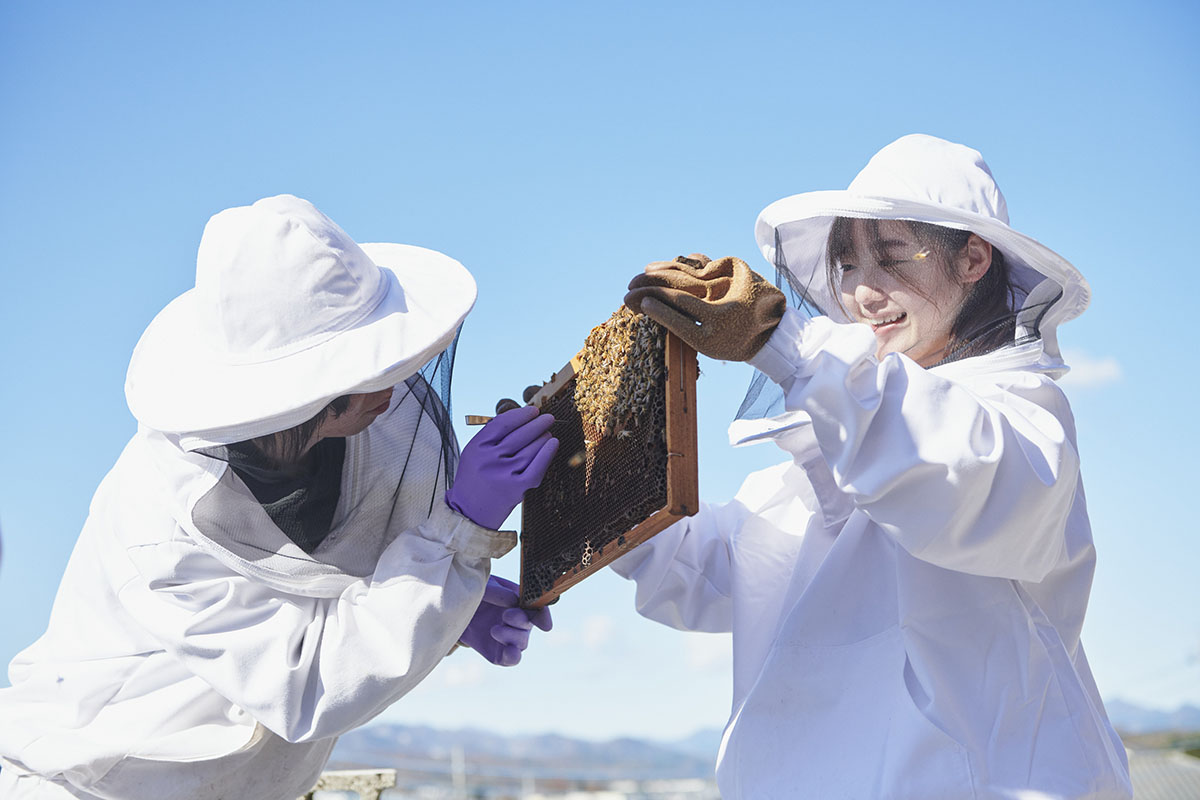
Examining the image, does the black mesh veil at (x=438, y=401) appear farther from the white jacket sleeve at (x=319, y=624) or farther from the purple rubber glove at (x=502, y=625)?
the purple rubber glove at (x=502, y=625)

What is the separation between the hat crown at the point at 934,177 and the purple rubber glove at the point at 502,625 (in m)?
1.89

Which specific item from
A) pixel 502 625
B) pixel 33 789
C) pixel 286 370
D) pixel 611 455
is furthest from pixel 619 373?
pixel 33 789

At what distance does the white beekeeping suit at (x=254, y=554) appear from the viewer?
287 centimetres

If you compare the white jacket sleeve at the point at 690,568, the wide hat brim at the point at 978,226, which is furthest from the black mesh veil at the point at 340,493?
the wide hat brim at the point at 978,226

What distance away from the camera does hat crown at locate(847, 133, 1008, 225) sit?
295cm

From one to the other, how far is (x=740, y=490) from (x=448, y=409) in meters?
1.16

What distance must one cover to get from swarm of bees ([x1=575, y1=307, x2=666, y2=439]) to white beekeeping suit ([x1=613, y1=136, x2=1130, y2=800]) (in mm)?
334

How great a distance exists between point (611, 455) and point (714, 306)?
71 centimetres

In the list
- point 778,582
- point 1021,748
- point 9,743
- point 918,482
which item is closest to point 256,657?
point 9,743

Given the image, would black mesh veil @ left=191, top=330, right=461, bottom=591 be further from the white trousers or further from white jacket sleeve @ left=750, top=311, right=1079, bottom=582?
white jacket sleeve @ left=750, top=311, right=1079, bottom=582

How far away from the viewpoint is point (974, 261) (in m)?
3.09

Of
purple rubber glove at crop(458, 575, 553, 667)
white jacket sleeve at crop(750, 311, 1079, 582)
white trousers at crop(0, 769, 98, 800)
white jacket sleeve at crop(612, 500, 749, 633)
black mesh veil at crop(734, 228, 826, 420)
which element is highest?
black mesh veil at crop(734, 228, 826, 420)

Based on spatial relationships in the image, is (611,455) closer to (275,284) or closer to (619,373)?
(619,373)

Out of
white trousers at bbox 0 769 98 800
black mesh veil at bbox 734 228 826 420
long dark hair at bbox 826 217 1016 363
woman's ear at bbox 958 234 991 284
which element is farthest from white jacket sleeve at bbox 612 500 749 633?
white trousers at bbox 0 769 98 800
